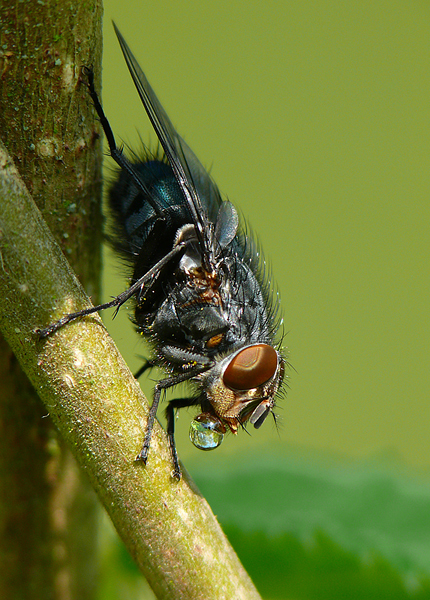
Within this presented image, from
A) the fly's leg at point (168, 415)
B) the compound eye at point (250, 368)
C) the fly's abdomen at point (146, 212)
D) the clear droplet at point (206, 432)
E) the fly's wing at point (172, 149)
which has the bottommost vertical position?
the clear droplet at point (206, 432)

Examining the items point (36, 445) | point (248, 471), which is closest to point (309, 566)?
point (248, 471)

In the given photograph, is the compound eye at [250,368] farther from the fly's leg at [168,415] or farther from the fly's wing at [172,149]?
the fly's wing at [172,149]

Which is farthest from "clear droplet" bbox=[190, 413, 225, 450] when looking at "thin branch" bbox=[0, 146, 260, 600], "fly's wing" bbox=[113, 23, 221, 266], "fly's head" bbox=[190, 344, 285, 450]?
"fly's wing" bbox=[113, 23, 221, 266]

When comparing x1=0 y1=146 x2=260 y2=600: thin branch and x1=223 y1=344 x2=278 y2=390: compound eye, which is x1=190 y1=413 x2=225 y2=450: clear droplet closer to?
x1=223 y1=344 x2=278 y2=390: compound eye

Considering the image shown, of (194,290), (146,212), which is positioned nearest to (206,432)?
(194,290)

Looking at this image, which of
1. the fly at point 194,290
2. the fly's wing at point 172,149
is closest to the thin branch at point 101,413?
the fly at point 194,290

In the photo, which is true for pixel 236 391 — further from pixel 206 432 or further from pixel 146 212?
pixel 146 212
